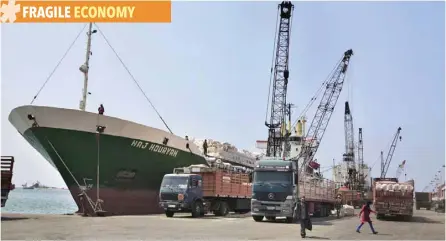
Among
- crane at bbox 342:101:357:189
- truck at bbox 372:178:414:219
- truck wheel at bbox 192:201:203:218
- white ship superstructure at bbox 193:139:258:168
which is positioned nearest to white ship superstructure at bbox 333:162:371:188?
crane at bbox 342:101:357:189

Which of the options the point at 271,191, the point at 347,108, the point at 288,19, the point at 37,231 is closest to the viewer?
the point at 37,231

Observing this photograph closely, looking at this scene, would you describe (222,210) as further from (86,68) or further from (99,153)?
(86,68)

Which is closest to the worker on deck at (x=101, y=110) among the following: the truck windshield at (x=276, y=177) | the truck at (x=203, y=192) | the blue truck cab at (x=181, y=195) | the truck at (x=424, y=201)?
the truck at (x=203, y=192)

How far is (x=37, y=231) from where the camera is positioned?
16547 mm

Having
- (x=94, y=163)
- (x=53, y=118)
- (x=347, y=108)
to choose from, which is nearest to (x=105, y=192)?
(x=94, y=163)

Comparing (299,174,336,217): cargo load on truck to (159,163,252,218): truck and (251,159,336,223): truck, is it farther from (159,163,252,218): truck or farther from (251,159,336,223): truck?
(159,163,252,218): truck

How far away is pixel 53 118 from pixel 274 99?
3455 centimetres

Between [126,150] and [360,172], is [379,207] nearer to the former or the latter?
[126,150]

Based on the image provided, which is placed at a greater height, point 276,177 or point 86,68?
point 86,68

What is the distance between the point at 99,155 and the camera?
30.5 metres

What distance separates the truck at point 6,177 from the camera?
76.9 ft

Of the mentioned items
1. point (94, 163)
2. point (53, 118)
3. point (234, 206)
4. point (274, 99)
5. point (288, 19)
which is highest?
point (288, 19)

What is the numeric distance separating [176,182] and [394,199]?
1610 cm

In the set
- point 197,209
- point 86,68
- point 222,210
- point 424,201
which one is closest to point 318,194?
point 222,210
